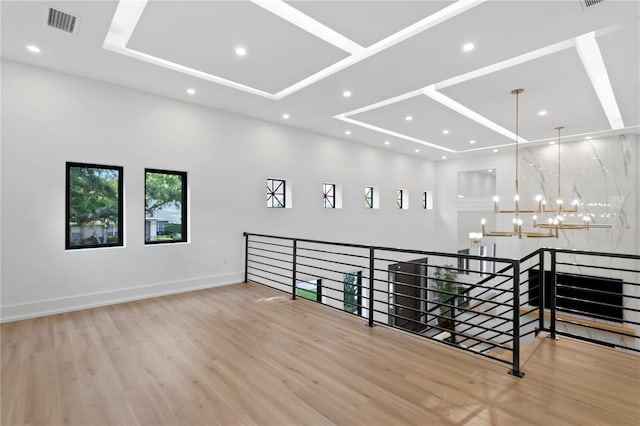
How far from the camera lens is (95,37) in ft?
10.5

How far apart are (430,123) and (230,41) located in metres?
4.27

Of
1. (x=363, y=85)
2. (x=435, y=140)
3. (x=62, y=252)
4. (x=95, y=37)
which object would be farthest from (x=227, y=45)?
(x=435, y=140)

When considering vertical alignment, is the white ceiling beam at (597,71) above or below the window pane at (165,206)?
above

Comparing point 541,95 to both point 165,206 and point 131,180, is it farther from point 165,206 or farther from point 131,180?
point 131,180

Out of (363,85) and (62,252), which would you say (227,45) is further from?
(62,252)

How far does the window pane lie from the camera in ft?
15.4

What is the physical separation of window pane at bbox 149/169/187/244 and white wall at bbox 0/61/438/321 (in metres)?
0.15

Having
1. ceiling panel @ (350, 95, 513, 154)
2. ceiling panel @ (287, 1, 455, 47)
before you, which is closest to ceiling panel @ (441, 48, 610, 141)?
ceiling panel @ (350, 95, 513, 154)

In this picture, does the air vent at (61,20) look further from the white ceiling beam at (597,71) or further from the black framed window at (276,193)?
the white ceiling beam at (597,71)

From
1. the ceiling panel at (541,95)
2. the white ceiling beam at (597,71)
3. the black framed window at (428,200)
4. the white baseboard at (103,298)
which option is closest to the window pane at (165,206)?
the white baseboard at (103,298)

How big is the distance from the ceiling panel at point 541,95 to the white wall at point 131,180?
3412mm

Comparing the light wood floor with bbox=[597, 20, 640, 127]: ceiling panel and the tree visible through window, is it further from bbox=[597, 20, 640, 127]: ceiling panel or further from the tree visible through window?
the tree visible through window

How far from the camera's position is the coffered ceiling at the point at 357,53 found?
278 cm

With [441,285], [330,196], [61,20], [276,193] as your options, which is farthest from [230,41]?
[441,285]
